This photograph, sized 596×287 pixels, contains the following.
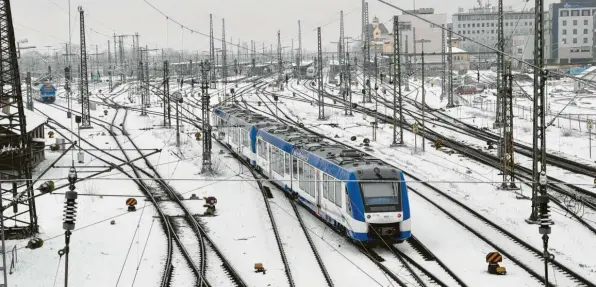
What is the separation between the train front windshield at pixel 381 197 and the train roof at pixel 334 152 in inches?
13.3

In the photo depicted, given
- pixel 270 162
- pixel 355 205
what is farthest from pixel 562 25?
pixel 355 205

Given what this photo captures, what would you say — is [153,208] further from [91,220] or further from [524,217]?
[524,217]

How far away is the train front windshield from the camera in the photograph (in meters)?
21.0

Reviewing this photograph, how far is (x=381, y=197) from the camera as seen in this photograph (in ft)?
69.4

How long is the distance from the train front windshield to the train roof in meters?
0.34

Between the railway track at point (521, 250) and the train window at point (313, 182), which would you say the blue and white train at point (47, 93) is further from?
the railway track at point (521, 250)

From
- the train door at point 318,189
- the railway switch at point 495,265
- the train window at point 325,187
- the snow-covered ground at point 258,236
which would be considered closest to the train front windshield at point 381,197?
the snow-covered ground at point 258,236

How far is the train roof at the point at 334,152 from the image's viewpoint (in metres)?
21.7

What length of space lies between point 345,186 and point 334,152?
135 inches

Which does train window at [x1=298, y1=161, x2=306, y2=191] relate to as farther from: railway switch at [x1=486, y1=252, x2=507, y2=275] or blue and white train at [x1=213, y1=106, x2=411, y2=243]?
railway switch at [x1=486, y1=252, x2=507, y2=275]

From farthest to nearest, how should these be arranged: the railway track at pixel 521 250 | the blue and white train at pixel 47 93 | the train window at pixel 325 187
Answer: the blue and white train at pixel 47 93 < the train window at pixel 325 187 < the railway track at pixel 521 250

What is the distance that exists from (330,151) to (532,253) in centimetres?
742

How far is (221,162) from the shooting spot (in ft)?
135

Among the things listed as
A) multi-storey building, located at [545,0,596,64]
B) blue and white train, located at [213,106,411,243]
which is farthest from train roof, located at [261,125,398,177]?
multi-storey building, located at [545,0,596,64]
